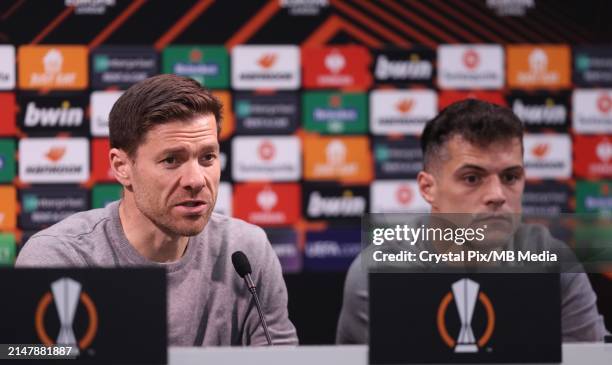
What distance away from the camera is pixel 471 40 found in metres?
4.00

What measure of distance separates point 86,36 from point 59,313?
9.52 feet

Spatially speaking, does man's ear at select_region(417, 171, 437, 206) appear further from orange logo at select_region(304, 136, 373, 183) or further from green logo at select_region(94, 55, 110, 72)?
green logo at select_region(94, 55, 110, 72)

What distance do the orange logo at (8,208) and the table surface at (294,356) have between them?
2819 mm

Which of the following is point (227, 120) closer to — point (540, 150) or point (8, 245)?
point (8, 245)

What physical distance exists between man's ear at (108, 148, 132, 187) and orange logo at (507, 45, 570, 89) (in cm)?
251

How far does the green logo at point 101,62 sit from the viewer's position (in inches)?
152

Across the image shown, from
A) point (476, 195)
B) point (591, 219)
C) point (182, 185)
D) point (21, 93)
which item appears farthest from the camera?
point (21, 93)

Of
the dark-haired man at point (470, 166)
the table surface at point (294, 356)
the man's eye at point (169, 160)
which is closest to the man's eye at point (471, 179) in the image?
the dark-haired man at point (470, 166)

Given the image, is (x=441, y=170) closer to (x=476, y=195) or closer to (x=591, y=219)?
(x=476, y=195)

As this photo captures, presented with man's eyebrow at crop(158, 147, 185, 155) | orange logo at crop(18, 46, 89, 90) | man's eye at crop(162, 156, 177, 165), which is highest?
orange logo at crop(18, 46, 89, 90)

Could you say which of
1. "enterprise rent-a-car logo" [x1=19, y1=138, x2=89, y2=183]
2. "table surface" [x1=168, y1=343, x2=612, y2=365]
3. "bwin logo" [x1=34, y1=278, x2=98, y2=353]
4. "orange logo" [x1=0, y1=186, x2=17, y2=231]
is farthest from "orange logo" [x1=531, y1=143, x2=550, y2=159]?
"bwin logo" [x1=34, y1=278, x2=98, y2=353]

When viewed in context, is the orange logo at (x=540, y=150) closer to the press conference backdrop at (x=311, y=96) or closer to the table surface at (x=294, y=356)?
the press conference backdrop at (x=311, y=96)

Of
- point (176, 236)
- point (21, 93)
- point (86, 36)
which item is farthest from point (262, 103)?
point (176, 236)

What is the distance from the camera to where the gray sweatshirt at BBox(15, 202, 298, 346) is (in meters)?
1.90
